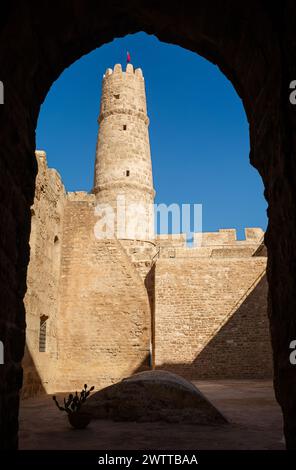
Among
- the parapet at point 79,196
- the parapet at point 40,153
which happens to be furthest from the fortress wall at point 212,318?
the parapet at point 40,153

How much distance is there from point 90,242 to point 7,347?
488 inches

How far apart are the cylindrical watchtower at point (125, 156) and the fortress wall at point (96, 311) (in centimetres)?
719

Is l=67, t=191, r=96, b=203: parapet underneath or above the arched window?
above

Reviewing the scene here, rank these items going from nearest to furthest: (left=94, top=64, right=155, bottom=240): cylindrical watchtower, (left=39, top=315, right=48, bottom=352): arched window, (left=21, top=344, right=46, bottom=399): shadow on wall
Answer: (left=21, top=344, right=46, bottom=399): shadow on wall < (left=39, top=315, right=48, bottom=352): arched window < (left=94, top=64, right=155, bottom=240): cylindrical watchtower

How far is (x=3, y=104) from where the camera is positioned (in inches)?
132

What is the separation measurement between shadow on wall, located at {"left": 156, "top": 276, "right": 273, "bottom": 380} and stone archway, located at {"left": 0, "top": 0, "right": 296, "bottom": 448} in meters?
12.5

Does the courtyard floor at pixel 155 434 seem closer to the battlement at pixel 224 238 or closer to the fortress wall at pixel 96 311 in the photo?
the fortress wall at pixel 96 311

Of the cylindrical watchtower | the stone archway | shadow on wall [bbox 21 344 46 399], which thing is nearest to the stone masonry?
shadow on wall [bbox 21 344 46 399]

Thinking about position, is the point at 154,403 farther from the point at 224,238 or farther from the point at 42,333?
the point at 224,238

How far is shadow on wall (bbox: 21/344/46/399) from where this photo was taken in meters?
10.8

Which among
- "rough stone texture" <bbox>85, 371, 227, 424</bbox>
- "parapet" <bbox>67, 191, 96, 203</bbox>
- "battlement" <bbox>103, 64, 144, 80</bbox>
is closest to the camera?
"rough stone texture" <bbox>85, 371, 227, 424</bbox>

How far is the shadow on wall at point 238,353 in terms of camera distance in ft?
50.3

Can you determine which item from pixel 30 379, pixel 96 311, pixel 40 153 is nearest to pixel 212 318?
pixel 96 311

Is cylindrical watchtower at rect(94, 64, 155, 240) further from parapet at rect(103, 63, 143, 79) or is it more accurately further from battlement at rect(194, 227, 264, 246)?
battlement at rect(194, 227, 264, 246)
